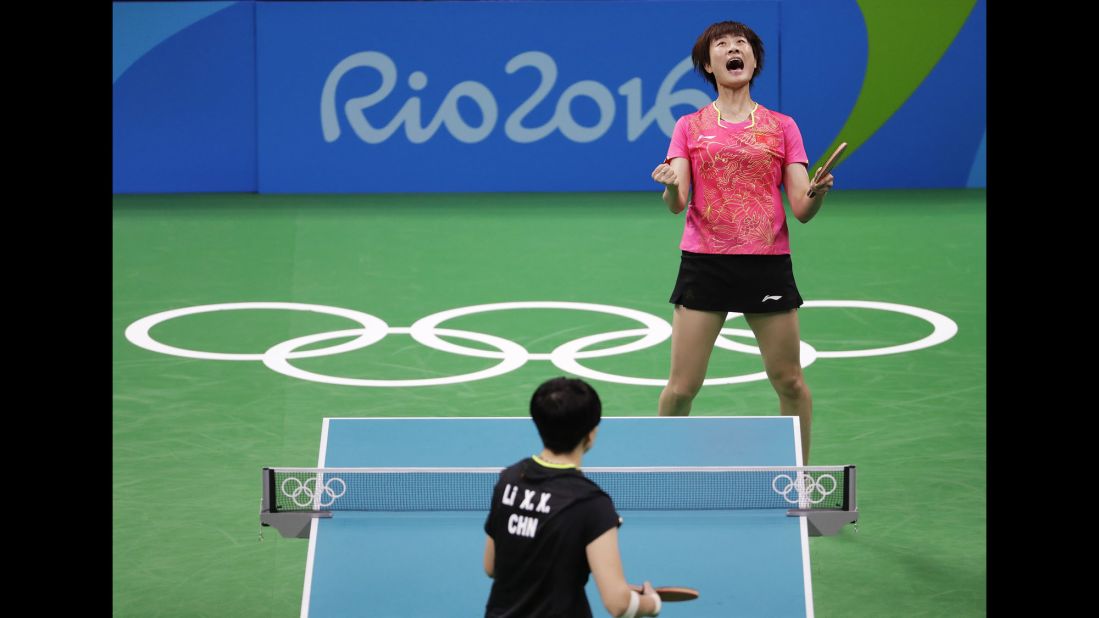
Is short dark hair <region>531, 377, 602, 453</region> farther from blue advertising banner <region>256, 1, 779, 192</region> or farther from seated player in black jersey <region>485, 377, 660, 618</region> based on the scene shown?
blue advertising banner <region>256, 1, 779, 192</region>

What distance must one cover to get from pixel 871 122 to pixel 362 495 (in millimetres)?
12023

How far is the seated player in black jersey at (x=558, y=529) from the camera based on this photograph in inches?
156

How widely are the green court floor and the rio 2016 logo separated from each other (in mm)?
736

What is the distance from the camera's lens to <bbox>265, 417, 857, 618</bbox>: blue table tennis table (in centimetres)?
505

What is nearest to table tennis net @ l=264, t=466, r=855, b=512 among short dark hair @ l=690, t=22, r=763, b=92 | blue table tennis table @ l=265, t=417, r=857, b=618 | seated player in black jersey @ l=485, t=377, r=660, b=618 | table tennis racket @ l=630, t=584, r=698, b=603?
blue table tennis table @ l=265, t=417, r=857, b=618

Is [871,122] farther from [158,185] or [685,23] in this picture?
[158,185]

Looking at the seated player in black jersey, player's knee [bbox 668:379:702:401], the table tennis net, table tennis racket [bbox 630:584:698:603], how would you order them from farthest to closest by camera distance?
player's knee [bbox 668:379:702:401] < the table tennis net < table tennis racket [bbox 630:584:698:603] < the seated player in black jersey

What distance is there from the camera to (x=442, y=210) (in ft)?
50.6

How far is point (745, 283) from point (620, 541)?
5.23ft

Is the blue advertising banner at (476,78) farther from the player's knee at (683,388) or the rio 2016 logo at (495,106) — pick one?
the player's knee at (683,388)

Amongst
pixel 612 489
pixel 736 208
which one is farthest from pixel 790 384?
pixel 612 489

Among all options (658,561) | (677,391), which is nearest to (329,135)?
(677,391)

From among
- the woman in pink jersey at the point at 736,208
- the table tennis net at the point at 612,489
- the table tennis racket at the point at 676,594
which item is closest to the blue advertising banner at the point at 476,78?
the woman in pink jersey at the point at 736,208

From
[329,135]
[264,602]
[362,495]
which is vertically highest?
[329,135]
